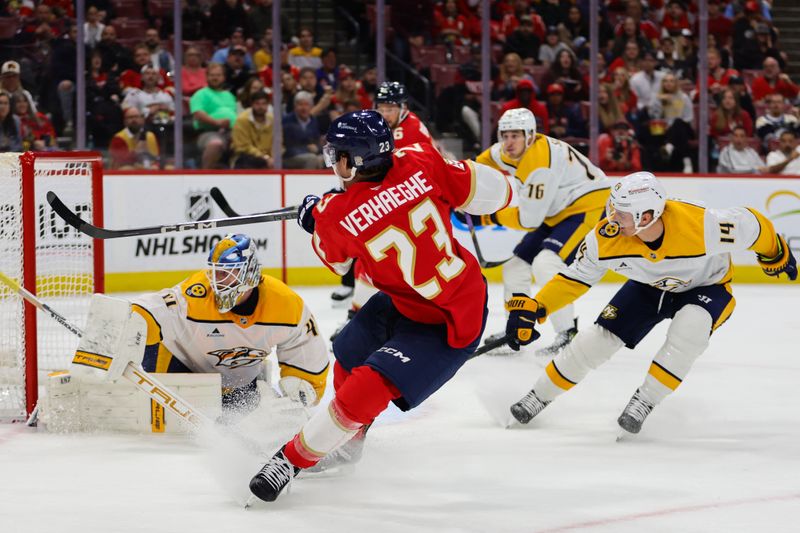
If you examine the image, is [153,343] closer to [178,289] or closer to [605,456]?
[178,289]

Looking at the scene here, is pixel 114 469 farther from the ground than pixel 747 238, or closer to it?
closer to it

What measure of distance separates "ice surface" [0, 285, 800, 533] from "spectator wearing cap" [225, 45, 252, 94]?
12.5 ft

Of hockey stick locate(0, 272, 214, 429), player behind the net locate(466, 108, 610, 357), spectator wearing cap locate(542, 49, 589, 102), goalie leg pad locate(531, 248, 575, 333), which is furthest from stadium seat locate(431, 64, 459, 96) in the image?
hockey stick locate(0, 272, 214, 429)

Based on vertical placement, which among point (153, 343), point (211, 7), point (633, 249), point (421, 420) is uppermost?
point (211, 7)

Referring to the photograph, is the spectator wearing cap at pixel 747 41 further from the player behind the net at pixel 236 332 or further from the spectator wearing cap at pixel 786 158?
the player behind the net at pixel 236 332

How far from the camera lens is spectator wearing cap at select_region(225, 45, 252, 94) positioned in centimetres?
796

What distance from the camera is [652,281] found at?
3.87 metres

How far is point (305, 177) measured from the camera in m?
8.03

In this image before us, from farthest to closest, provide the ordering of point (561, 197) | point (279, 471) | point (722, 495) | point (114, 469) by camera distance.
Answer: point (561, 197) < point (114, 469) < point (722, 495) < point (279, 471)

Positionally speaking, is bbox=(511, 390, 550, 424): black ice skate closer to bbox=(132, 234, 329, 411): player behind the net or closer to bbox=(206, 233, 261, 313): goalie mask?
bbox=(132, 234, 329, 411): player behind the net

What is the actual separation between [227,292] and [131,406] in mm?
601

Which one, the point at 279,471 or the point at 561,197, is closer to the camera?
the point at 279,471

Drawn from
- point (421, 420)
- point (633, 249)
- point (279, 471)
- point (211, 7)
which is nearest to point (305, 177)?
point (211, 7)

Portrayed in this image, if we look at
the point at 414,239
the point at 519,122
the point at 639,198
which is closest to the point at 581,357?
the point at 639,198
